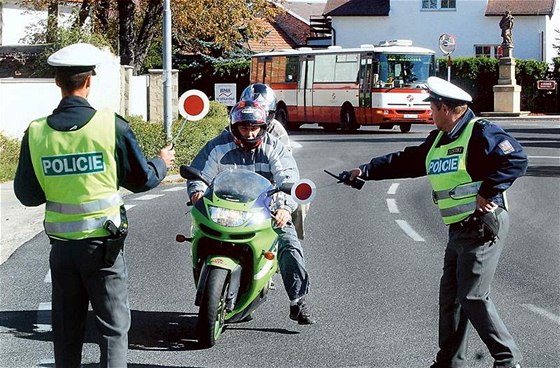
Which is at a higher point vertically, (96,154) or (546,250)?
(96,154)

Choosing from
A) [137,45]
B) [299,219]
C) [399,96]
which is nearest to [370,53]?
[399,96]

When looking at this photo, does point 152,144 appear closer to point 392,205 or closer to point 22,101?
point 22,101

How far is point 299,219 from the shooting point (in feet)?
29.0

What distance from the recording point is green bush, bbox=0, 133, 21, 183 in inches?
796

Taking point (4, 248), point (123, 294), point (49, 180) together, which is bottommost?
point (4, 248)

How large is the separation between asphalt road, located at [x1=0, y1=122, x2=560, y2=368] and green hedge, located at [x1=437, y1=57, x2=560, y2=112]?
39.4 m

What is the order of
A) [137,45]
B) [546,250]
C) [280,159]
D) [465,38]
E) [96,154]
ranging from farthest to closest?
1. [465,38]
2. [137,45]
3. [546,250]
4. [280,159]
5. [96,154]

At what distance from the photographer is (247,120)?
313 inches

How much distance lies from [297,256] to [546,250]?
489cm

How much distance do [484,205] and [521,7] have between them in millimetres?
57907

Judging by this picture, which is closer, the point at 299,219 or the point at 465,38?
the point at 299,219

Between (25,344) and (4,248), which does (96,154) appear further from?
(4,248)

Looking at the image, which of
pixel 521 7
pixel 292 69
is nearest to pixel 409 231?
pixel 292 69

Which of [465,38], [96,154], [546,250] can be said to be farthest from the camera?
[465,38]
